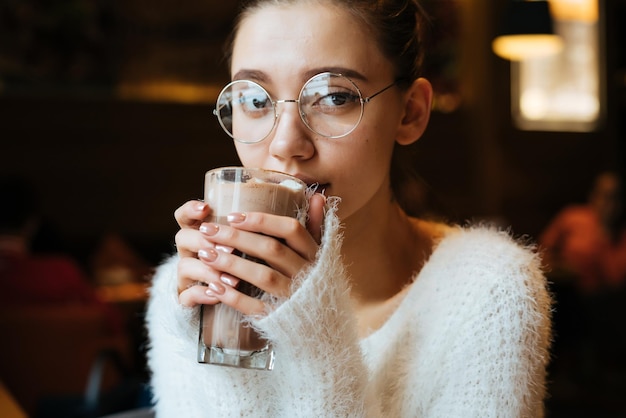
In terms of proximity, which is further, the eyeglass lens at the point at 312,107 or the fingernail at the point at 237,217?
the eyeglass lens at the point at 312,107

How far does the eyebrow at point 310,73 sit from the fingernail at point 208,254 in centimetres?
38

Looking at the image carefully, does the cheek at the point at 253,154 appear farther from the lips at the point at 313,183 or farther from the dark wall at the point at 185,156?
the dark wall at the point at 185,156

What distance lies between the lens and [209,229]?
95cm

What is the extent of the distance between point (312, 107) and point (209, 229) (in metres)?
0.34

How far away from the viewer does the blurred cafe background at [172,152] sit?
3.77 m

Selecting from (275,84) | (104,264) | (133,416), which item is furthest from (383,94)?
(104,264)

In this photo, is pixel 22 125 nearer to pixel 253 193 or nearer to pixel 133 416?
pixel 133 416

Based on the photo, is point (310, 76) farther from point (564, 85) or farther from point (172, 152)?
point (564, 85)

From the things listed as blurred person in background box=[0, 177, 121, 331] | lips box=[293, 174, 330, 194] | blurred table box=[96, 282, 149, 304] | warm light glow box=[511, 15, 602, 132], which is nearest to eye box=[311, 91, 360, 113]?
lips box=[293, 174, 330, 194]

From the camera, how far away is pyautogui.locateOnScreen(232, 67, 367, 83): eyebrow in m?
1.20

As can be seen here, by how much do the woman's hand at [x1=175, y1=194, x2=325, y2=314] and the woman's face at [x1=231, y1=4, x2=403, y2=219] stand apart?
203mm

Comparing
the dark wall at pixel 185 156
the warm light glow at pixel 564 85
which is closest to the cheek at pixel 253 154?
the dark wall at pixel 185 156

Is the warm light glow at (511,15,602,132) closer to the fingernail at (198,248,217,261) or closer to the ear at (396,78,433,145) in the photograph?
the ear at (396,78,433,145)

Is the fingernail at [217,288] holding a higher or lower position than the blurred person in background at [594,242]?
lower
